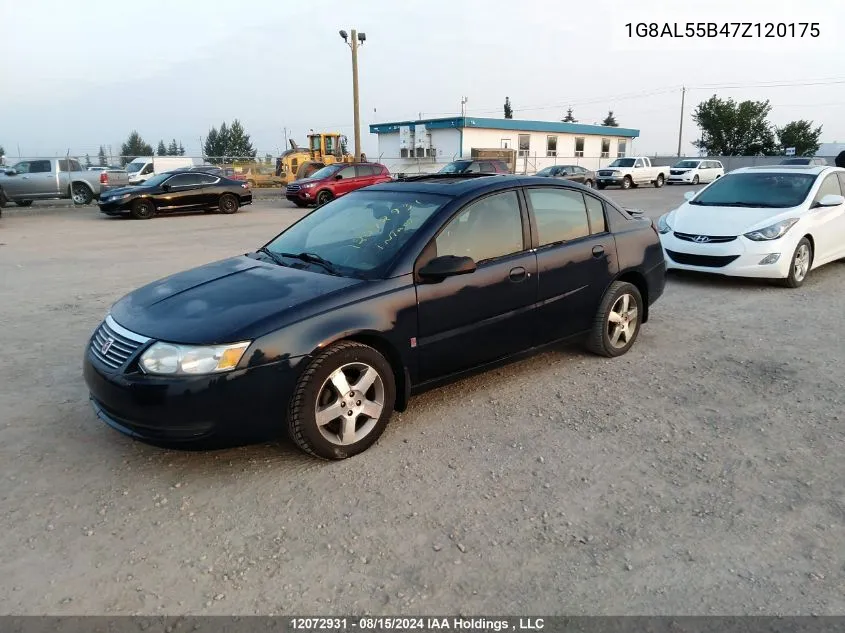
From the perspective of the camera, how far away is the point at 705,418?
416 centimetres

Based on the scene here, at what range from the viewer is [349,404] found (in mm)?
3572

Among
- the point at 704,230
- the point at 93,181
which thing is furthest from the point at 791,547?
the point at 93,181

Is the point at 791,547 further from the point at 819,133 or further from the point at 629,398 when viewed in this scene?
the point at 819,133

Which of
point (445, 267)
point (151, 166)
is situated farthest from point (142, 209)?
point (445, 267)

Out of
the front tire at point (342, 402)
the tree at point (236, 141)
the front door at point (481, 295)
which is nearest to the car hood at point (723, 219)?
the front door at point (481, 295)

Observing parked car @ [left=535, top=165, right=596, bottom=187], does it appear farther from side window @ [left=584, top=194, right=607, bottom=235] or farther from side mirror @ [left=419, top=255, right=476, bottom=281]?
side mirror @ [left=419, top=255, right=476, bottom=281]

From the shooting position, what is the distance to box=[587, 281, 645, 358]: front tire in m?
5.16

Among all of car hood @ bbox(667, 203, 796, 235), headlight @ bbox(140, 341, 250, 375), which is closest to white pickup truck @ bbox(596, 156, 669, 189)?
car hood @ bbox(667, 203, 796, 235)

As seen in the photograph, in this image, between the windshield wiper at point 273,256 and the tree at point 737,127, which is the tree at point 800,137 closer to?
the tree at point 737,127

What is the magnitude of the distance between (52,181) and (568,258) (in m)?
23.2

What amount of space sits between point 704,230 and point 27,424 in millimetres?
7609

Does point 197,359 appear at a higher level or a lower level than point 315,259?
lower

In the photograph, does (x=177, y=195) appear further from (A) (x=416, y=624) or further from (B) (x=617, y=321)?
(A) (x=416, y=624)

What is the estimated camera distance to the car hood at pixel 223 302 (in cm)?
333
